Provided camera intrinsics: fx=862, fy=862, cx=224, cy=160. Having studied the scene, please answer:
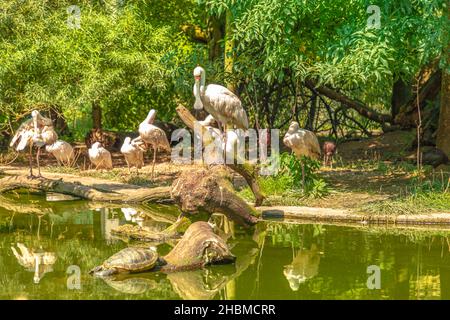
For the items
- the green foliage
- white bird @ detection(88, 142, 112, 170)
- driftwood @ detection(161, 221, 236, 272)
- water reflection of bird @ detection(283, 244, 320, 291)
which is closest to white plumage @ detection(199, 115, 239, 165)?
the green foliage

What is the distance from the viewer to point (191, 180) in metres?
11.0

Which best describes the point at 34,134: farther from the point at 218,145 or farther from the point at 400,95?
the point at 400,95

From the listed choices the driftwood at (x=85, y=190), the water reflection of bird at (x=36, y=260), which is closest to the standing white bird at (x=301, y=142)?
the driftwood at (x=85, y=190)

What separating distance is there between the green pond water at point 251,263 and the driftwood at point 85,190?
0.36 m

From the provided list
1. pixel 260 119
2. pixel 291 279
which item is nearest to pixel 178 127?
pixel 260 119

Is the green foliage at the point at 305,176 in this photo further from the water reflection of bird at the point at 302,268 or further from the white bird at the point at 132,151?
the white bird at the point at 132,151

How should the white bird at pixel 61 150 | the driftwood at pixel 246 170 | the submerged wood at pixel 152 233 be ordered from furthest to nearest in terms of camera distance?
the white bird at pixel 61 150 < the driftwood at pixel 246 170 < the submerged wood at pixel 152 233

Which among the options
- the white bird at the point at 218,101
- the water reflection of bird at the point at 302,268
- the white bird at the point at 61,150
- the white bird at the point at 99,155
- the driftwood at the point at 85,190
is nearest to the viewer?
the water reflection of bird at the point at 302,268

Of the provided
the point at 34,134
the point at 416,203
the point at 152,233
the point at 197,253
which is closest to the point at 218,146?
the point at 152,233

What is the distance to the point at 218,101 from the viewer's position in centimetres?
1352

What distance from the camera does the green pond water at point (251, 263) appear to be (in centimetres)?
840

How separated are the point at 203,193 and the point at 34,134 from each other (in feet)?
20.4

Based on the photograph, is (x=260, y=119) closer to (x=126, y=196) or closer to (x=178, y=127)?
(x=178, y=127)

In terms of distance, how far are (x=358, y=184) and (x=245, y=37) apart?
134 inches
